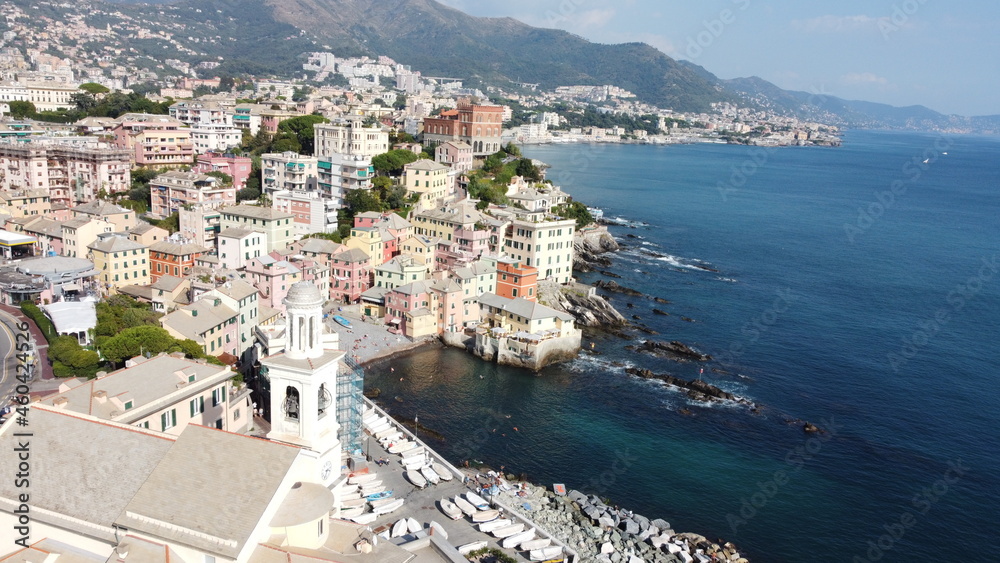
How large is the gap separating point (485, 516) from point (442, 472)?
3105 millimetres

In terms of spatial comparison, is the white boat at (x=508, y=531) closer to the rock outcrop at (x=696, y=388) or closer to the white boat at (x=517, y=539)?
the white boat at (x=517, y=539)

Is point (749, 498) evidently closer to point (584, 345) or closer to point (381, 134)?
point (584, 345)

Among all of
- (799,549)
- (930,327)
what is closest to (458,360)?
(799,549)

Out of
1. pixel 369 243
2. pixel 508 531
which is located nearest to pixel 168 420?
pixel 508 531

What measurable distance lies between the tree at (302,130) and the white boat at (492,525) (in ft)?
172

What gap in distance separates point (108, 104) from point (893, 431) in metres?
75.9

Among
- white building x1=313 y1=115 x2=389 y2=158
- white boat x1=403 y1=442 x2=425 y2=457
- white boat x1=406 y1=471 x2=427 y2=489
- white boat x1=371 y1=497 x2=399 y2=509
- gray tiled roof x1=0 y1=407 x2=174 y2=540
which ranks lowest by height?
white boat x1=406 y1=471 x2=427 y2=489

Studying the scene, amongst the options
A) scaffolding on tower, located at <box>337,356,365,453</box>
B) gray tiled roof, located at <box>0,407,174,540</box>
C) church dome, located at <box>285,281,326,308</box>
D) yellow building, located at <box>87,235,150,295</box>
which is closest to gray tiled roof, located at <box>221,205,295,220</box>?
yellow building, located at <box>87,235,150,295</box>

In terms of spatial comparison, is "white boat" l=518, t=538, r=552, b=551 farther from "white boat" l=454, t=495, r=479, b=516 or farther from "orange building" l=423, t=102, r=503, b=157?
"orange building" l=423, t=102, r=503, b=157

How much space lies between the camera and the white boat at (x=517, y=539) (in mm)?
21203

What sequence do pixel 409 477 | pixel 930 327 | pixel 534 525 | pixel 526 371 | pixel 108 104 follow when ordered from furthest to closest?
1. pixel 108 104
2. pixel 930 327
3. pixel 526 371
4. pixel 409 477
5. pixel 534 525

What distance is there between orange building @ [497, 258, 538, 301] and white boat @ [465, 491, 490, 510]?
2172 cm

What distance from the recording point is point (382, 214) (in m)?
50.8

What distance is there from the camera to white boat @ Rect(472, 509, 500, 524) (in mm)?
22156
